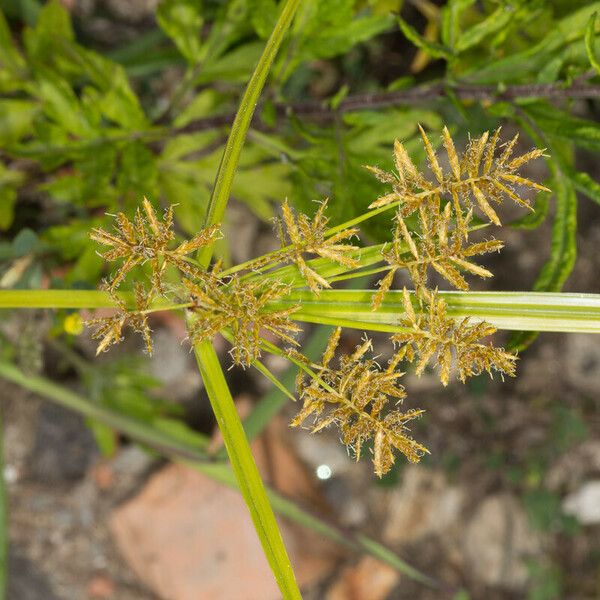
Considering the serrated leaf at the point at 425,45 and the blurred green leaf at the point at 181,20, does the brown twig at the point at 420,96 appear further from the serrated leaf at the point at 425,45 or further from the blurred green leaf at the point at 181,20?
the blurred green leaf at the point at 181,20

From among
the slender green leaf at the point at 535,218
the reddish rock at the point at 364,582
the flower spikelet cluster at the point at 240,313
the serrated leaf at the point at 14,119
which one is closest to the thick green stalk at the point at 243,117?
the flower spikelet cluster at the point at 240,313

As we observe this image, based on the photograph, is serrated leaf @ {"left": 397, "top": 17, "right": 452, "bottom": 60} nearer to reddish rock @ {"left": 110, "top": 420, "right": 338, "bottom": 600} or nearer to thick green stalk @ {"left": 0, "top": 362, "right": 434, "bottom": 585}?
thick green stalk @ {"left": 0, "top": 362, "right": 434, "bottom": 585}

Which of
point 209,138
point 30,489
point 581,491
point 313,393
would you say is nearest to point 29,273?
point 209,138

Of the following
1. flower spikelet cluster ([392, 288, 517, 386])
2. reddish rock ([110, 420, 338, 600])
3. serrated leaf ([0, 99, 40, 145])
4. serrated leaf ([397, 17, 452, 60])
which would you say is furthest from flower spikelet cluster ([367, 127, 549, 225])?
reddish rock ([110, 420, 338, 600])

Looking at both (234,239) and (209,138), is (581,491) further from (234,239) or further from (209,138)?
(209,138)

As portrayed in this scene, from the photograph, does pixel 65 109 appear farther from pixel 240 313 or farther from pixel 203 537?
pixel 203 537

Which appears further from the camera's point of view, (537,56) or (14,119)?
(14,119)

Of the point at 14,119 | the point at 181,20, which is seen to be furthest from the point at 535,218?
the point at 14,119
